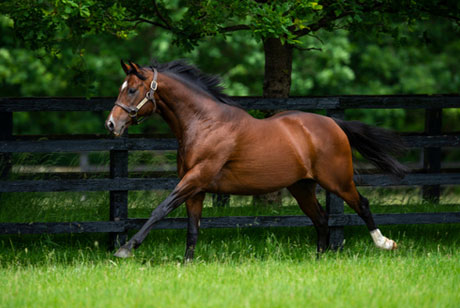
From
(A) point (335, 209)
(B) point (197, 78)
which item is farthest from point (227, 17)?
(A) point (335, 209)

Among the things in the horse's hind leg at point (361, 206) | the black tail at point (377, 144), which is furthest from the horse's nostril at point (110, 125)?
the black tail at point (377, 144)

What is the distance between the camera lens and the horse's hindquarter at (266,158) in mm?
6684

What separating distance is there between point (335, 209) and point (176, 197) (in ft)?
7.08

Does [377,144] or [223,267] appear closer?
[223,267]

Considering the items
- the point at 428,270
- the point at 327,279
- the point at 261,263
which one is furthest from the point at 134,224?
the point at 428,270

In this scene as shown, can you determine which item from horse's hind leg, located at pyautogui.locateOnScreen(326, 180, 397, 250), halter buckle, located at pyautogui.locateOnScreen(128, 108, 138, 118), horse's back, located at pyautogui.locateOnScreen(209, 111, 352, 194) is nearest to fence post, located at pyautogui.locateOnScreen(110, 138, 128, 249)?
halter buckle, located at pyautogui.locateOnScreen(128, 108, 138, 118)

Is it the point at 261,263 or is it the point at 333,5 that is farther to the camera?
the point at 333,5

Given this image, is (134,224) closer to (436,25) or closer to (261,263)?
(261,263)

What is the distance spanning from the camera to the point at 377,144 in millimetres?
7316

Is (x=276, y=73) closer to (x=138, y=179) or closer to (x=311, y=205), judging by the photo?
(x=311, y=205)

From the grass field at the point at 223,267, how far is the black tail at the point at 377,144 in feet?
3.09

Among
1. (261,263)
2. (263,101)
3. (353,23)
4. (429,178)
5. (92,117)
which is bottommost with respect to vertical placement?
(92,117)

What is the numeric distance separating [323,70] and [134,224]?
1231cm

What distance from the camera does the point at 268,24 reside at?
6.90 m
